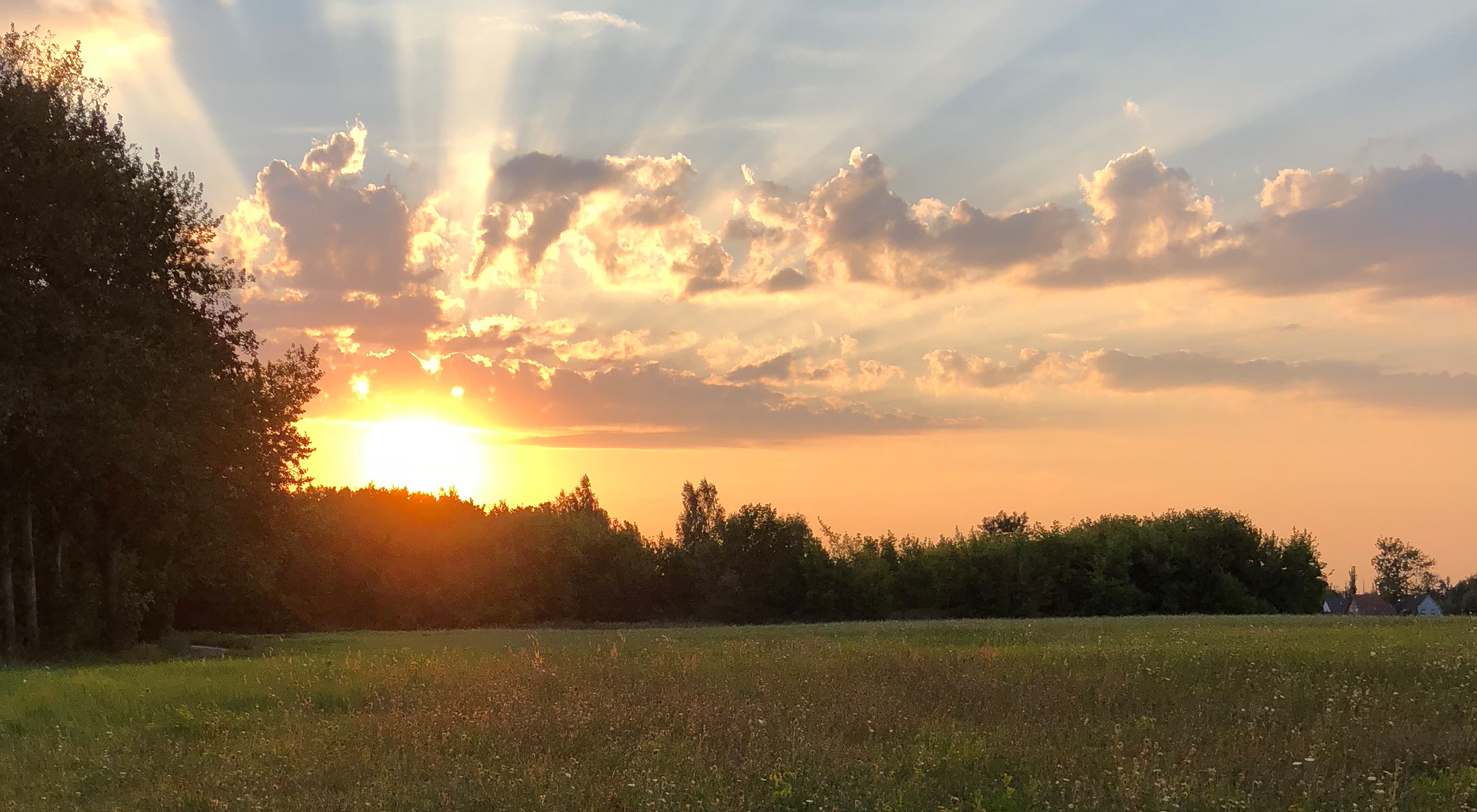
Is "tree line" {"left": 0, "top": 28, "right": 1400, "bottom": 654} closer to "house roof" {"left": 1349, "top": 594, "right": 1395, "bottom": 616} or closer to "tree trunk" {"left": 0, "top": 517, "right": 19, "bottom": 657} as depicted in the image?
"tree trunk" {"left": 0, "top": 517, "right": 19, "bottom": 657}

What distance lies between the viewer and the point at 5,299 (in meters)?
26.6

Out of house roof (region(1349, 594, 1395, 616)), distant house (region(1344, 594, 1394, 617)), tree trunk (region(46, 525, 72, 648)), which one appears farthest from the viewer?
distant house (region(1344, 594, 1394, 617))

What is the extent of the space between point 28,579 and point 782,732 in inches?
1231

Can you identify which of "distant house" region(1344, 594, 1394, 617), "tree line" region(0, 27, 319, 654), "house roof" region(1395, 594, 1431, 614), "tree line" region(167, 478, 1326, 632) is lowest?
"house roof" region(1395, 594, 1431, 614)

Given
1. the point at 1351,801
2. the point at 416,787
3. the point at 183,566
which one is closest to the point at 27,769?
the point at 416,787

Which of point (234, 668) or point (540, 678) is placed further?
point (234, 668)

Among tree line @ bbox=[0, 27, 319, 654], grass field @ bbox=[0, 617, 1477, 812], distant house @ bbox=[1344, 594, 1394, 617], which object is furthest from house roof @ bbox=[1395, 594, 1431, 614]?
tree line @ bbox=[0, 27, 319, 654]

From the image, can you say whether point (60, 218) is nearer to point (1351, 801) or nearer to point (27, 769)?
point (27, 769)

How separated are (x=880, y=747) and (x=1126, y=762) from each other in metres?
2.56

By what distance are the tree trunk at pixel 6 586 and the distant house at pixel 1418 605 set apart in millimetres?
165675

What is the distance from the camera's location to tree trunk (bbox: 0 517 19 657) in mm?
31906

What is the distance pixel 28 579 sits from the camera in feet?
110

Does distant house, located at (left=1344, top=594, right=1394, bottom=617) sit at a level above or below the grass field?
below

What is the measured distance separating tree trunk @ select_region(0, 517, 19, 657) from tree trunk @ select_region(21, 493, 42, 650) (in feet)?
1.61
